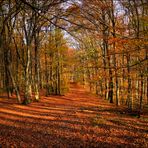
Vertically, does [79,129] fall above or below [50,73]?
below

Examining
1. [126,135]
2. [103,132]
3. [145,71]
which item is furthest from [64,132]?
[145,71]

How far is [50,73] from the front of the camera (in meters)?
33.2

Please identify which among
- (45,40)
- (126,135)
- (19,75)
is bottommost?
(126,135)

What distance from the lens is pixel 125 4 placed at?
2058 cm

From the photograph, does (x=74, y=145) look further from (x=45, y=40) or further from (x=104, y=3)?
(x=45, y=40)

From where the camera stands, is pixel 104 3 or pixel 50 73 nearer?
pixel 104 3

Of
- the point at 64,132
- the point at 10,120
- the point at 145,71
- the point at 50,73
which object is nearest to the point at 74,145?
the point at 64,132

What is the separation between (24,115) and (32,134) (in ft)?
16.9

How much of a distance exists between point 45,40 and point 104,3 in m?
14.0

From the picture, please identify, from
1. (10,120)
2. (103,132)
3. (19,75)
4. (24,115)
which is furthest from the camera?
(19,75)

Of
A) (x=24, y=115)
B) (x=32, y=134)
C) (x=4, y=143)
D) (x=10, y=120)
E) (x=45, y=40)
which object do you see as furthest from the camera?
(x=45, y=40)

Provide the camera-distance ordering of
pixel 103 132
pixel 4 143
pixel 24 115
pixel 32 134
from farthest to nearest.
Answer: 1. pixel 24 115
2. pixel 103 132
3. pixel 32 134
4. pixel 4 143

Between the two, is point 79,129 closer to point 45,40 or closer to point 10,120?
point 10,120

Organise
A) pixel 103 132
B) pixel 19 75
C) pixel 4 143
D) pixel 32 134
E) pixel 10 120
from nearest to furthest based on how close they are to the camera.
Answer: pixel 4 143
pixel 32 134
pixel 103 132
pixel 10 120
pixel 19 75
